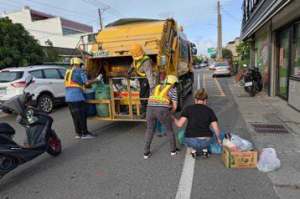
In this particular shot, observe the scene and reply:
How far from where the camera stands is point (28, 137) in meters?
3.89

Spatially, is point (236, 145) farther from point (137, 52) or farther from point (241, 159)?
point (137, 52)

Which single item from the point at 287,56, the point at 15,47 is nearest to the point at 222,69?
the point at 287,56

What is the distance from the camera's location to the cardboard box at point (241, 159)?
11.1ft

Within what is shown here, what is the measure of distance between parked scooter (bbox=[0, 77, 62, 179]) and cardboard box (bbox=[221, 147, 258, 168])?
3.06m

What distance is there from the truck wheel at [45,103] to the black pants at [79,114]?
3.35m

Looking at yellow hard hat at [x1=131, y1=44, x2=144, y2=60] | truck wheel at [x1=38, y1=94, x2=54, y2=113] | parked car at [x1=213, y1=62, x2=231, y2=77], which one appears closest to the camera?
yellow hard hat at [x1=131, y1=44, x2=144, y2=60]

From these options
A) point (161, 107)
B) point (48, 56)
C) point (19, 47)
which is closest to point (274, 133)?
point (161, 107)

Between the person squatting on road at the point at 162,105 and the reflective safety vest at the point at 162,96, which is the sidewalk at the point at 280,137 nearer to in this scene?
the person squatting on road at the point at 162,105

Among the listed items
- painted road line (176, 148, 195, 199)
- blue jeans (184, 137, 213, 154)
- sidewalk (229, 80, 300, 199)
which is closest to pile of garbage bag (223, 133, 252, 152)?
blue jeans (184, 137, 213, 154)

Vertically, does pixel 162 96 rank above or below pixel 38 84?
below

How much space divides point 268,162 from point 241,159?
39 cm

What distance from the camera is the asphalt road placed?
2.95 metres

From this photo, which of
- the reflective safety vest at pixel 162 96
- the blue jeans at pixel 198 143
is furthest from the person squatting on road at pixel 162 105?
the blue jeans at pixel 198 143

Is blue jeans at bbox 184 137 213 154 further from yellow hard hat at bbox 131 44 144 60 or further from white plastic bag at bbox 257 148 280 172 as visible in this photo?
yellow hard hat at bbox 131 44 144 60
